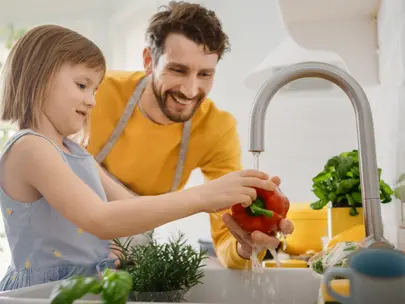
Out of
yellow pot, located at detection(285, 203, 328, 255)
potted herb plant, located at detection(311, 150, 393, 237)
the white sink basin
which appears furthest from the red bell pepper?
yellow pot, located at detection(285, 203, 328, 255)

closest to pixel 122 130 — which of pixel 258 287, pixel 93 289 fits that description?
pixel 258 287

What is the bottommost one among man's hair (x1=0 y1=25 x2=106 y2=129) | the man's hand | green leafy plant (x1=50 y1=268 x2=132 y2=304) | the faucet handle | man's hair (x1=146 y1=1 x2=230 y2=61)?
green leafy plant (x1=50 y1=268 x2=132 y2=304)

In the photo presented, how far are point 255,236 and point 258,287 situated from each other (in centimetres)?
13

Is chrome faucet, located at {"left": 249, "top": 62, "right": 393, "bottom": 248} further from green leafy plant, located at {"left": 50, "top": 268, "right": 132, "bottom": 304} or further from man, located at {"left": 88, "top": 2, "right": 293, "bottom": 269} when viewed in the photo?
man, located at {"left": 88, "top": 2, "right": 293, "bottom": 269}

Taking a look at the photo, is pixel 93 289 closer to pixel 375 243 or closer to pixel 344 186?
pixel 375 243

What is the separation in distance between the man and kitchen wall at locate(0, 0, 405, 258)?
0.54m

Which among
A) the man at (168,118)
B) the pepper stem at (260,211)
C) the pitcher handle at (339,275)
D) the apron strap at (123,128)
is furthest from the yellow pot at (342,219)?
the pitcher handle at (339,275)

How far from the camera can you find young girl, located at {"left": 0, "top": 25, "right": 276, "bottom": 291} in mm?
676

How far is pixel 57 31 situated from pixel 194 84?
0.68m

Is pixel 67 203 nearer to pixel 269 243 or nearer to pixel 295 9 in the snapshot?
pixel 269 243

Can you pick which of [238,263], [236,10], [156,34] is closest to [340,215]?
[238,263]

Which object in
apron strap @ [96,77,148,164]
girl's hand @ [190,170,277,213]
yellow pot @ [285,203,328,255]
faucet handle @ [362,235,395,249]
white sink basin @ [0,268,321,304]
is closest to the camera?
faucet handle @ [362,235,395,249]

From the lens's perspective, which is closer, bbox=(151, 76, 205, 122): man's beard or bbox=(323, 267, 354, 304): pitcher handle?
bbox=(323, 267, 354, 304): pitcher handle

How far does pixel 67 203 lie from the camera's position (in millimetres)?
678
